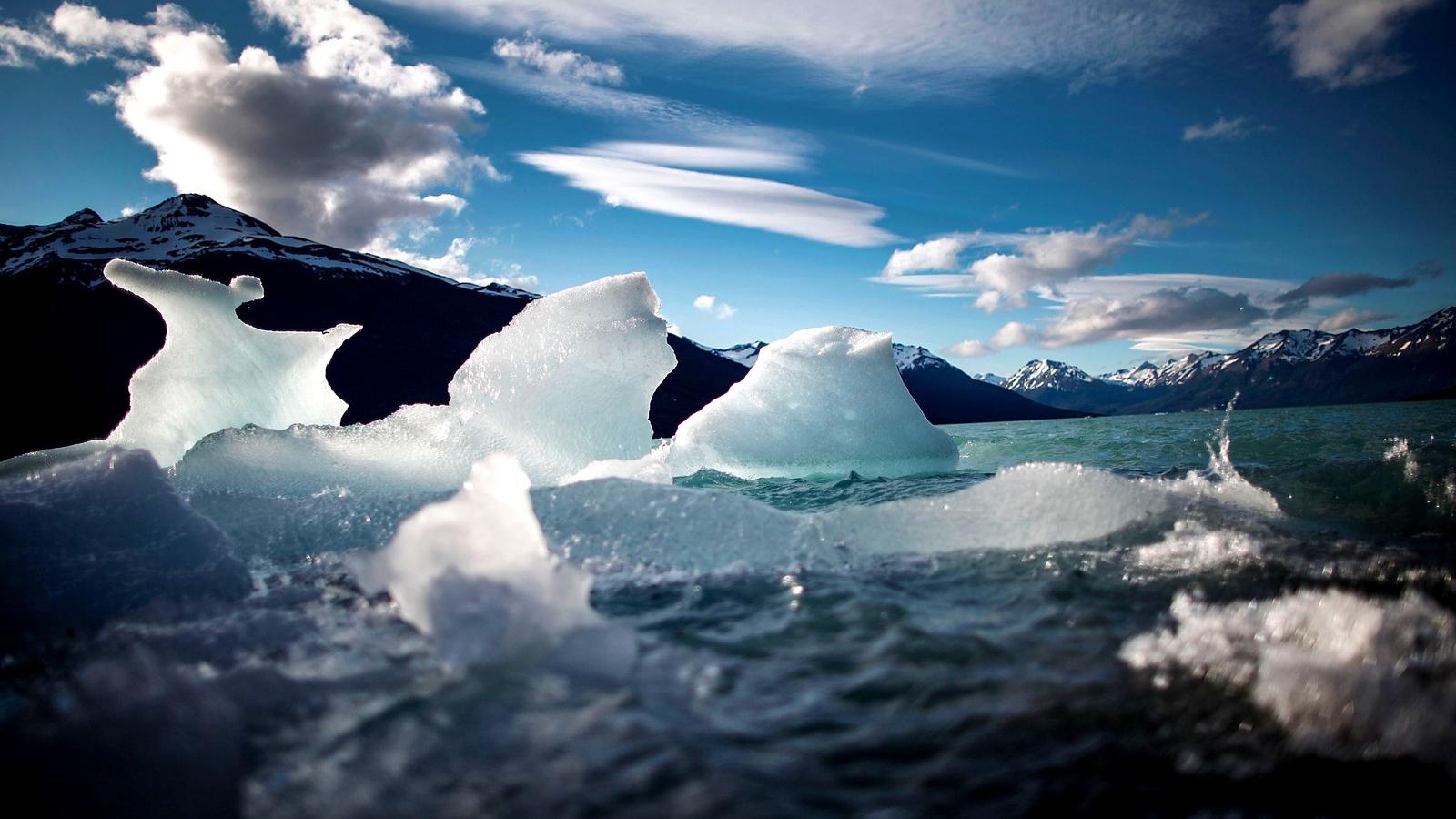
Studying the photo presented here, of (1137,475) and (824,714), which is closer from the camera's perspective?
(824,714)

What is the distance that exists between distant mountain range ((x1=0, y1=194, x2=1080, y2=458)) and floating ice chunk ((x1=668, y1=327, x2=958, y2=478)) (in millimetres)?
47426

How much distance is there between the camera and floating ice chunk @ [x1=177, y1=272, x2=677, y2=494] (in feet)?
26.0

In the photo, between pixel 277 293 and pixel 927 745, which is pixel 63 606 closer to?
pixel 927 745

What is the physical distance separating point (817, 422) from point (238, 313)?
166 feet

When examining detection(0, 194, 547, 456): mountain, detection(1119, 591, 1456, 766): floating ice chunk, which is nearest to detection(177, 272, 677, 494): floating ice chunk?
detection(1119, 591, 1456, 766): floating ice chunk

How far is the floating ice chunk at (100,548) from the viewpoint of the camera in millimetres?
3330

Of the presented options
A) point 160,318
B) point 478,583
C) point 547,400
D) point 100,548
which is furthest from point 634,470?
point 160,318

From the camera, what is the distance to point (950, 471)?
12.1 m

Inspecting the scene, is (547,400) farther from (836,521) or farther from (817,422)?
(817,422)

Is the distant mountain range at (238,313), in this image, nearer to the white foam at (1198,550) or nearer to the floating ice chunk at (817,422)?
the floating ice chunk at (817,422)

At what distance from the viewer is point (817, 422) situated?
12.4m

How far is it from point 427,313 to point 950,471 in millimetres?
106324

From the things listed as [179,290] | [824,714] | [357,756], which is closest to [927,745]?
[824,714]

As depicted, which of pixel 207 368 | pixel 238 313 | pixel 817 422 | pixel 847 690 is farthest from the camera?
pixel 238 313
